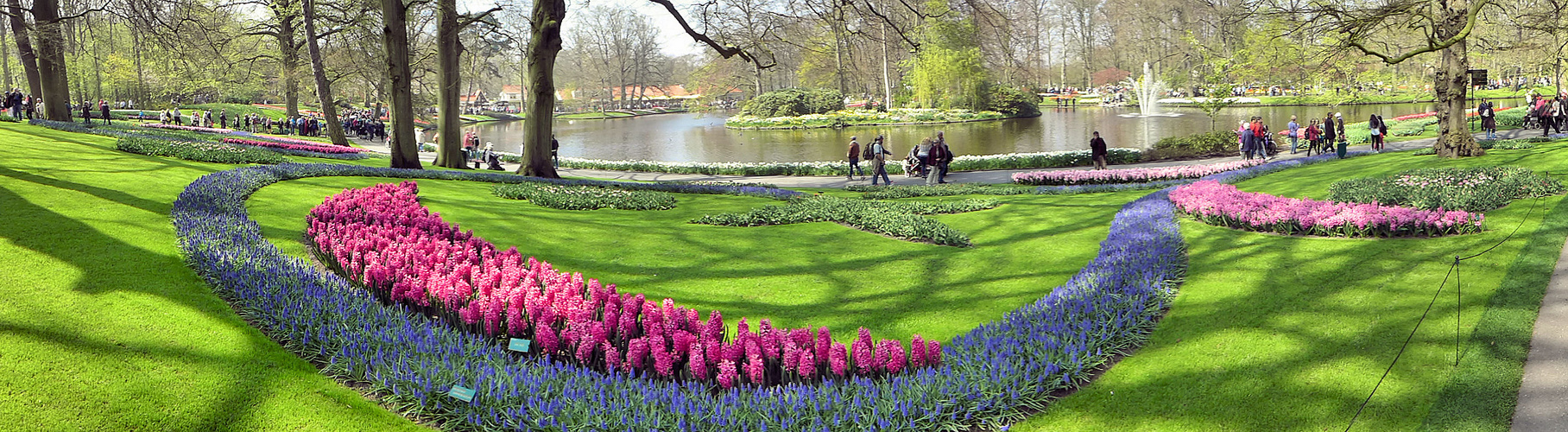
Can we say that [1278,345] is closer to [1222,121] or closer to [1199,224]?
[1199,224]

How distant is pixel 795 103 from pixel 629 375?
208 feet

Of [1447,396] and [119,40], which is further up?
[119,40]

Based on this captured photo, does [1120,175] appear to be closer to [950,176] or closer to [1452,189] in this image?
[950,176]

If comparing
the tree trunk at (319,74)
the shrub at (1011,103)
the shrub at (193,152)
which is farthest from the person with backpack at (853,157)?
the shrub at (1011,103)

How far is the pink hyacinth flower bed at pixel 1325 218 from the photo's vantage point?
8.30 metres

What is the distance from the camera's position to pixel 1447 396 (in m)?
4.86

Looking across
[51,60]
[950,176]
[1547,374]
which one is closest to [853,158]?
[950,176]

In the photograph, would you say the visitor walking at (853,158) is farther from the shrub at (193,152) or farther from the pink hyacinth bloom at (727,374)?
the pink hyacinth bloom at (727,374)

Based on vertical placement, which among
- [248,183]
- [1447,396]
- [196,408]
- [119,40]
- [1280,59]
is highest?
[119,40]

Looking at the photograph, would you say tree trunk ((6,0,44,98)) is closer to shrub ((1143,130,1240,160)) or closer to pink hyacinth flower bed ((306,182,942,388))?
pink hyacinth flower bed ((306,182,942,388))

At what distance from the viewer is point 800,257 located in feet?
29.7

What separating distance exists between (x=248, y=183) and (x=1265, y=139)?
988 inches

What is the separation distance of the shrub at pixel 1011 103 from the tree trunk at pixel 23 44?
54619 millimetres

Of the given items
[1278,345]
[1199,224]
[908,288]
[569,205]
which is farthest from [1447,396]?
[569,205]
